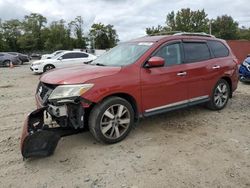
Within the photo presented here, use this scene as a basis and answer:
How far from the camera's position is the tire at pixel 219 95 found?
599 centimetres

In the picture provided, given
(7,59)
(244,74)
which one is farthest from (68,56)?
(7,59)

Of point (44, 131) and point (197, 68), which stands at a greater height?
point (197, 68)

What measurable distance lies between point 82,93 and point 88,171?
1.09 m

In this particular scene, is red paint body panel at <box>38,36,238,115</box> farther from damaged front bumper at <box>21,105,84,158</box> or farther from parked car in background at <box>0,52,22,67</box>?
parked car in background at <box>0,52,22,67</box>

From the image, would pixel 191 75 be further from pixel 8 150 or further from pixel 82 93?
pixel 8 150

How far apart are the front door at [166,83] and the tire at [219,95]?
1.06 meters

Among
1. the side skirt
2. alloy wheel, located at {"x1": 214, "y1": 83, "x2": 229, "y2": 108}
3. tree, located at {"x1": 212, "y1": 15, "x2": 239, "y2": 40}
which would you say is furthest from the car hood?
tree, located at {"x1": 212, "y1": 15, "x2": 239, "y2": 40}

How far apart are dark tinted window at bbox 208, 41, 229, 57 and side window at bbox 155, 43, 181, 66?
49.1 inches

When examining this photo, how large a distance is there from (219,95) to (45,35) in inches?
2520

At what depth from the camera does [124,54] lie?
5.05 m

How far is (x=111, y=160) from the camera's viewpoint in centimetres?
379

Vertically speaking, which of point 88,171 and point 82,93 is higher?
point 82,93

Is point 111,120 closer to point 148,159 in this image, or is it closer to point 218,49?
point 148,159

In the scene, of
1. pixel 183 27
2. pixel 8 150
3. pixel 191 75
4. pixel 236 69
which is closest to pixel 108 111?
pixel 8 150
